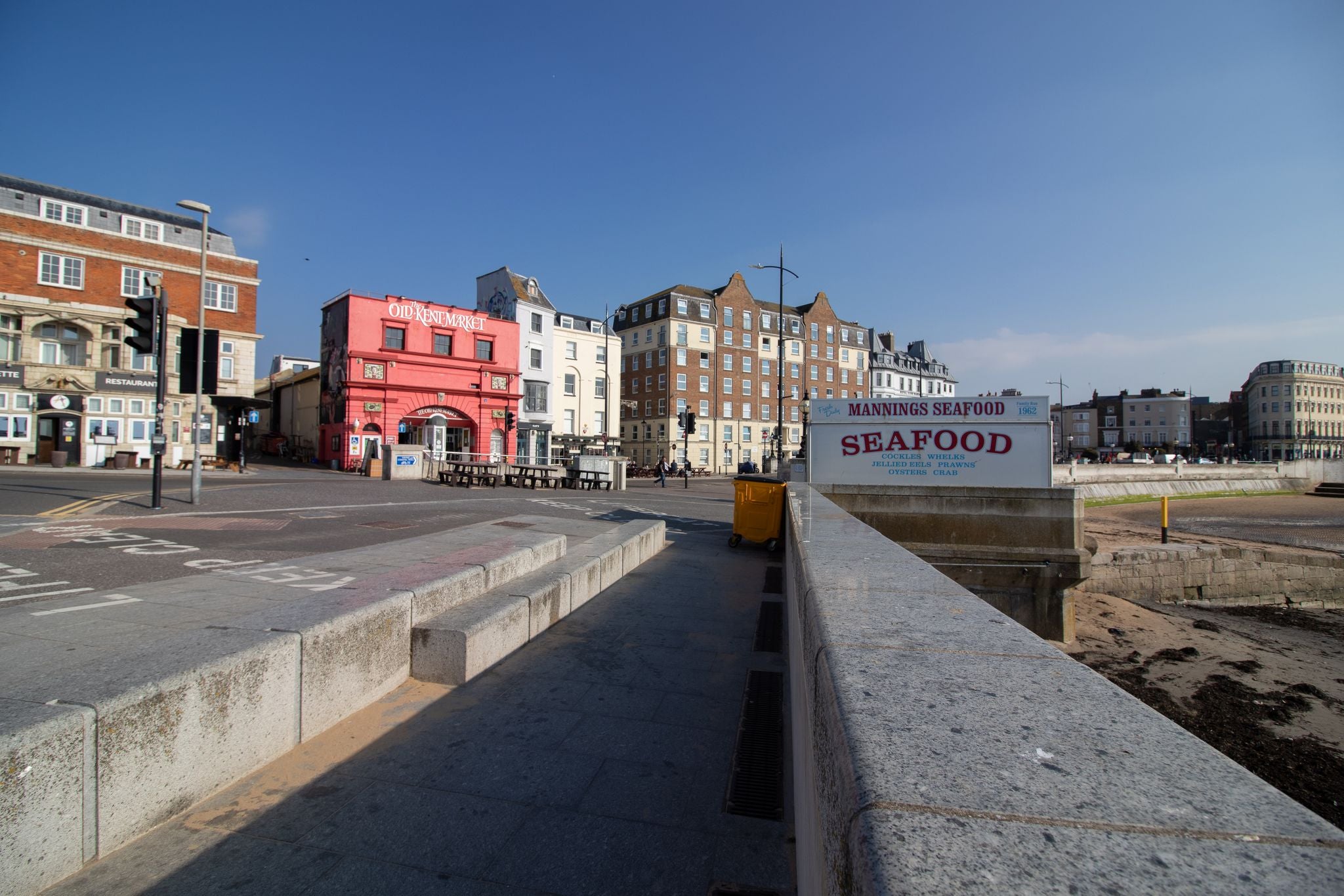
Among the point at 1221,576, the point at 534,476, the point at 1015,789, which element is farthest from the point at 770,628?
the point at 534,476

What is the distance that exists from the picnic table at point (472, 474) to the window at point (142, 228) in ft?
80.2

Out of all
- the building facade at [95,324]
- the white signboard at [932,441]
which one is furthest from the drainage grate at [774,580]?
the building facade at [95,324]

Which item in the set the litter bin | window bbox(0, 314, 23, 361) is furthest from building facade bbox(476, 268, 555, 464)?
the litter bin

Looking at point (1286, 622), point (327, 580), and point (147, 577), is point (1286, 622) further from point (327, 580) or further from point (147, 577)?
point (147, 577)

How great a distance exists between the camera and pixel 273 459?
45.8m

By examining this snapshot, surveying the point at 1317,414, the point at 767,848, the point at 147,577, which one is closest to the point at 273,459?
the point at 147,577

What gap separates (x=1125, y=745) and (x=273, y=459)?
52.6 meters

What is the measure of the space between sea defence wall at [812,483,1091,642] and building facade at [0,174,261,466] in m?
33.4

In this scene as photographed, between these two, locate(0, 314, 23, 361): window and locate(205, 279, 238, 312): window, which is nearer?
locate(0, 314, 23, 361): window

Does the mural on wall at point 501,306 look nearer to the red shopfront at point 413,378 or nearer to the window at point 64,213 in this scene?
the red shopfront at point 413,378

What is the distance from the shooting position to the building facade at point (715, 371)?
6306cm

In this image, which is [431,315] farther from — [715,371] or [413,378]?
[715,371]

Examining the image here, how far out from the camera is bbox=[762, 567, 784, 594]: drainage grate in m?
8.80

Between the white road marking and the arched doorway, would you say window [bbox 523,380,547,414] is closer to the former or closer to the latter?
the arched doorway
